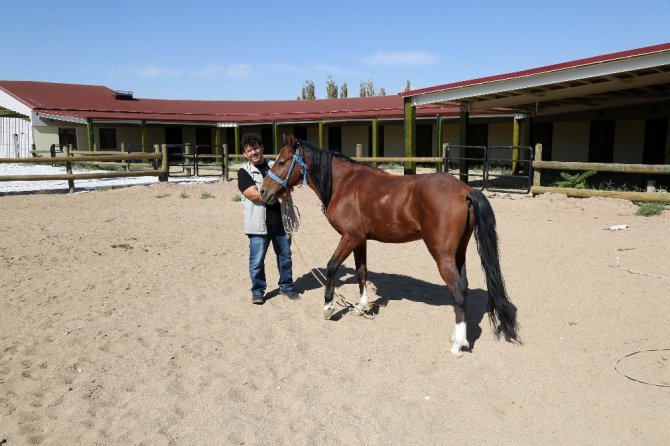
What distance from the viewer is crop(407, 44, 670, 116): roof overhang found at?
10000 millimetres

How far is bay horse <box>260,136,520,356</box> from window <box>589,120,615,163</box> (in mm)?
16057

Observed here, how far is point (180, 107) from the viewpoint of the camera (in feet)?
98.8

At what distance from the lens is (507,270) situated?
6266mm

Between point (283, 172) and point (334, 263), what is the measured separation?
0.95 meters

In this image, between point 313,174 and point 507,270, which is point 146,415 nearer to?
point 313,174

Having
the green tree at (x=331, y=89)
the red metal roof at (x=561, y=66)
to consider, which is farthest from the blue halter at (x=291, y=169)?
Answer: the green tree at (x=331, y=89)

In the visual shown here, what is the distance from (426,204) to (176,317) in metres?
2.48

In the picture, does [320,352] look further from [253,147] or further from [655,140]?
[655,140]

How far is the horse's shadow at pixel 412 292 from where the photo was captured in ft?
16.1

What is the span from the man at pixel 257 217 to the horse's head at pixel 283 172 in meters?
0.34

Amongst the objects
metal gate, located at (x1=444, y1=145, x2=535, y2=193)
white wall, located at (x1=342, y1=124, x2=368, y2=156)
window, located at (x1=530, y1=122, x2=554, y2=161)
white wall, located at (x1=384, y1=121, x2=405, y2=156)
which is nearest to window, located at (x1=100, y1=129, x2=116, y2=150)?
white wall, located at (x1=342, y1=124, x2=368, y2=156)

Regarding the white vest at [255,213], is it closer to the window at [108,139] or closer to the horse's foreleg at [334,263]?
the horse's foreleg at [334,263]

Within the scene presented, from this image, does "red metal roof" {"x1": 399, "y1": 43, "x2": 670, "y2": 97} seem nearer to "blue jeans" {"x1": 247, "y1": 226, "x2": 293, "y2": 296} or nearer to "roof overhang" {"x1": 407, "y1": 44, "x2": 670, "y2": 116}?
"roof overhang" {"x1": 407, "y1": 44, "x2": 670, "y2": 116}

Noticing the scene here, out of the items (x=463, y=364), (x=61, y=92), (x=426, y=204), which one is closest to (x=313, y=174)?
(x=426, y=204)
